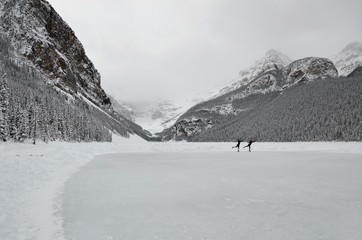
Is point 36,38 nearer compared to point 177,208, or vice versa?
point 177,208

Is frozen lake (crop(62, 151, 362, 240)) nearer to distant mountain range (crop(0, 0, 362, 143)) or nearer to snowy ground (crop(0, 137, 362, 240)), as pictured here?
snowy ground (crop(0, 137, 362, 240))

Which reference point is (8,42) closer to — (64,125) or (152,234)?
(64,125)

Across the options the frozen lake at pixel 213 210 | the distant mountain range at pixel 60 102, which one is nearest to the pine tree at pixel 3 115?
the distant mountain range at pixel 60 102

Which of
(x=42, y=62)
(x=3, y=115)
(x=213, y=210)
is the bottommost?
(x=213, y=210)

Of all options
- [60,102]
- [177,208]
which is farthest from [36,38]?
[177,208]

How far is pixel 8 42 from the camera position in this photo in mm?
159125

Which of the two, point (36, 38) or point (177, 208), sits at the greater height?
point (36, 38)

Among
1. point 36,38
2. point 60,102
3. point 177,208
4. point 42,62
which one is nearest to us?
point 177,208

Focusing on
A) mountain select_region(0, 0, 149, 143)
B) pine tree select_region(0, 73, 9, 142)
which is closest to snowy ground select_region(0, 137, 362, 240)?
pine tree select_region(0, 73, 9, 142)

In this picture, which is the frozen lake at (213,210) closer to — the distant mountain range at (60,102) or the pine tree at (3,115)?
the pine tree at (3,115)

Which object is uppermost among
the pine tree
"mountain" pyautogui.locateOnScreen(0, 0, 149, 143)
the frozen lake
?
"mountain" pyautogui.locateOnScreen(0, 0, 149, 143)

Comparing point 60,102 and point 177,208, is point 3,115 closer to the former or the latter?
point 177,208

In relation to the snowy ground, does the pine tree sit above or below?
above

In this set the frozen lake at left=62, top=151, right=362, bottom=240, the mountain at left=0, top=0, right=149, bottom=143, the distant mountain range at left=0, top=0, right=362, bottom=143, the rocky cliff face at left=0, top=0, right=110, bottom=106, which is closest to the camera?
the frozen lake at left=62, top=151, right=362, bottom=240
